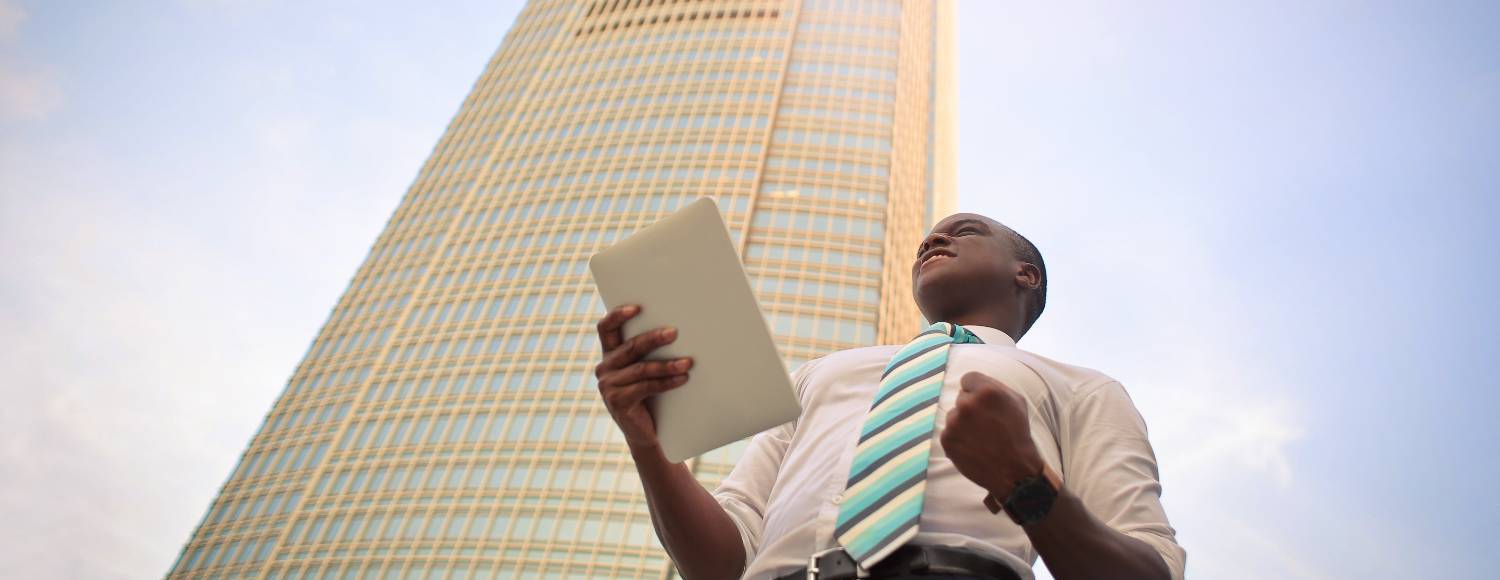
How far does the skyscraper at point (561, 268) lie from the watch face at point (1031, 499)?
4188cm

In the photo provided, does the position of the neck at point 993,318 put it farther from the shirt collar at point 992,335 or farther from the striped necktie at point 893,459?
the striped necktie at point 893,459

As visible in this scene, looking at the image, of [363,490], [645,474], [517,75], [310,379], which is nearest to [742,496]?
[645,474]

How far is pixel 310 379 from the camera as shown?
189 feet

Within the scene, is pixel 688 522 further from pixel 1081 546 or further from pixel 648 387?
pixel 1081 546

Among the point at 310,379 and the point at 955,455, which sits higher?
the point at 955,455

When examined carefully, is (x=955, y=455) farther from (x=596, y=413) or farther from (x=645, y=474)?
(x=596, y=413)

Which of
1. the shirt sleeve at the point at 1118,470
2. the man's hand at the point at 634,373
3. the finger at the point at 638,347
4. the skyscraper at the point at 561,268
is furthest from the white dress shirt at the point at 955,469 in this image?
the skyscraper at the point at 561,268

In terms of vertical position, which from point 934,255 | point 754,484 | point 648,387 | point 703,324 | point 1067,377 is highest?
point 934,255

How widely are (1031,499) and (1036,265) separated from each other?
1.90 metres

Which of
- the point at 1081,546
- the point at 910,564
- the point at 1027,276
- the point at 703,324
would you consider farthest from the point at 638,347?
the point at 1027,276

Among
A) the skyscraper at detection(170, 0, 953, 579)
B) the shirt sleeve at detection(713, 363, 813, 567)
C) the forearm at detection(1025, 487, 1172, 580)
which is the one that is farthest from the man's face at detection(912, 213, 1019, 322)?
the skyscraper at detection(170, 0, 953, 579)

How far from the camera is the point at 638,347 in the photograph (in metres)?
2.10

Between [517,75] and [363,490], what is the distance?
36.4m

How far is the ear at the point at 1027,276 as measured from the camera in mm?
3273
